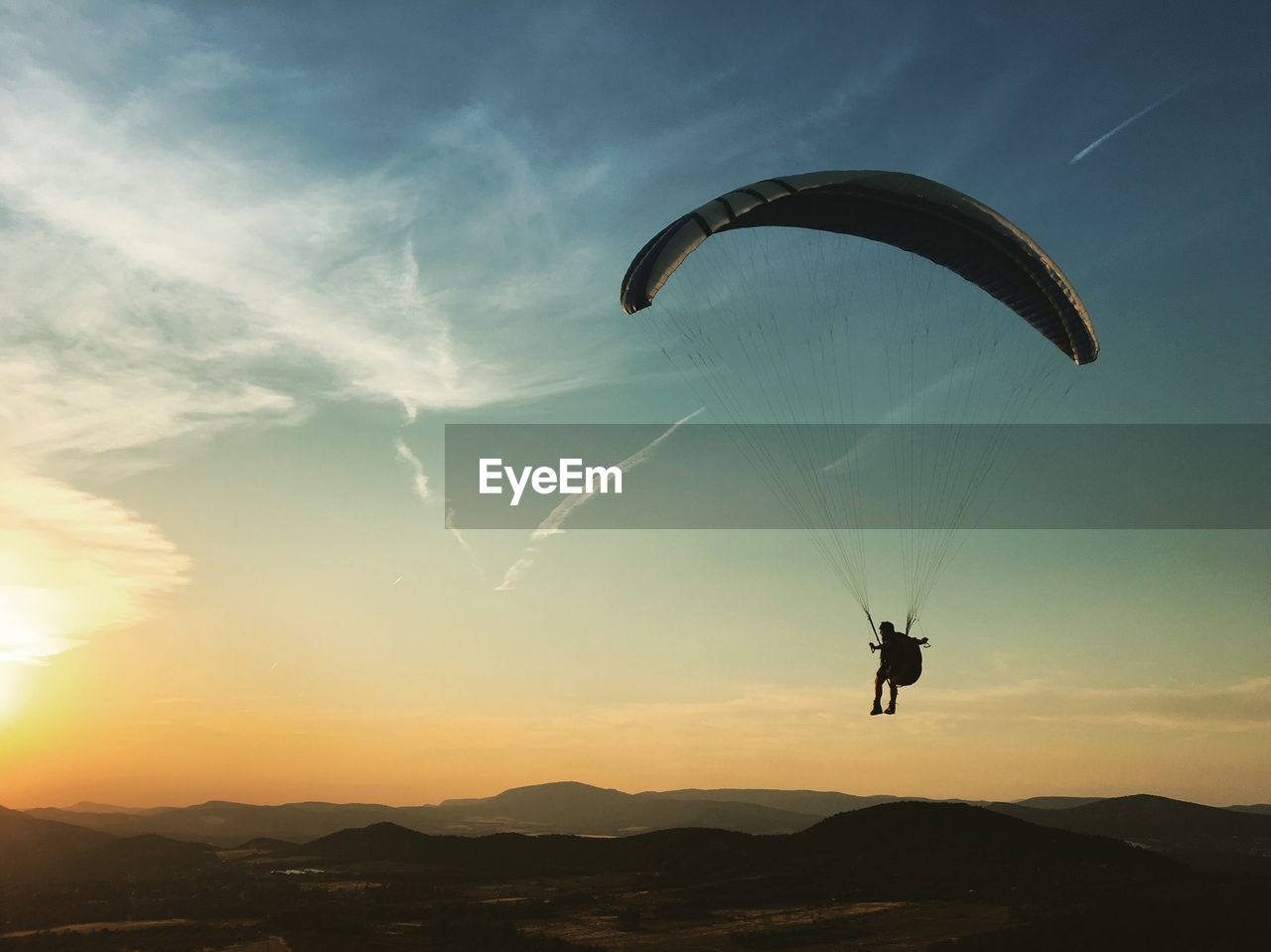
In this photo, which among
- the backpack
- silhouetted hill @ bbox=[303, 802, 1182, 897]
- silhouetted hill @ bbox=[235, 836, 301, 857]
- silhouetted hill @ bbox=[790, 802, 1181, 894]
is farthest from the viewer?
silhouetted hill @ bbox=[235, 836, 301, 857]

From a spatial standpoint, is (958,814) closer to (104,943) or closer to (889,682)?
(889,682)

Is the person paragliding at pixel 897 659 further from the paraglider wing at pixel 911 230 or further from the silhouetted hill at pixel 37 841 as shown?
the silhouetted hill at pixel 37 841

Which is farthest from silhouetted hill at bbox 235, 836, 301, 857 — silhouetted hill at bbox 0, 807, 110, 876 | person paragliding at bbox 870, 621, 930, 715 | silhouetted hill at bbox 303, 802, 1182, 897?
person paragliding at bbox 870, 621, 930, 715

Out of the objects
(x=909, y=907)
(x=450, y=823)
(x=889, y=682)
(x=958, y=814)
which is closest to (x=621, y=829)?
(x=450, y=823)

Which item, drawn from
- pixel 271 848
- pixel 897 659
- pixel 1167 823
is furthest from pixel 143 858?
pixel 1167 823

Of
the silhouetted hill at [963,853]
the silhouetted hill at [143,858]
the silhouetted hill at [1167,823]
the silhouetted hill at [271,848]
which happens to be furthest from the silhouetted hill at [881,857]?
the silhouetted hill at [1167,823]

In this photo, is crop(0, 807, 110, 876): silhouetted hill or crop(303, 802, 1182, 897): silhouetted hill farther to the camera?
crop(0, 807, 110, 876): silhouetted hill

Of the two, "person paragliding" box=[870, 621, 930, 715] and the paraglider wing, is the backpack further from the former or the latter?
the paraglider wing
